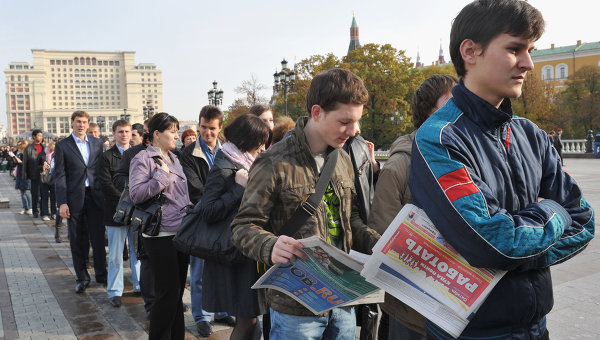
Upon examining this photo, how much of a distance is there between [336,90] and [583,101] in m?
52.4

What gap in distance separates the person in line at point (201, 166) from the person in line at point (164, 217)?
21 centimetres

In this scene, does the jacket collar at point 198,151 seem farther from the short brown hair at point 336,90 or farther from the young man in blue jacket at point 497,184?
the young man in blue jacket at point 497,184

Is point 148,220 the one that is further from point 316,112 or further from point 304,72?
point 304,72

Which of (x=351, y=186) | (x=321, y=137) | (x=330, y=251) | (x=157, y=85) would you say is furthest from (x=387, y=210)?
(x=157, y=85)

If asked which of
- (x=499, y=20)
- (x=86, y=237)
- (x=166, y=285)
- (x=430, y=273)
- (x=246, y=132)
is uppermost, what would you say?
(x=499, y=20)

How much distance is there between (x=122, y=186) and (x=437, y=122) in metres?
3.95

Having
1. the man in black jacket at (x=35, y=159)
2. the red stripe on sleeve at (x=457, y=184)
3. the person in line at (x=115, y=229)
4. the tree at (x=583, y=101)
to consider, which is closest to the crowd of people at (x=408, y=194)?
the red stripe on sleeve at (x=457, y=184)

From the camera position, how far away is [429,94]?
2.67m

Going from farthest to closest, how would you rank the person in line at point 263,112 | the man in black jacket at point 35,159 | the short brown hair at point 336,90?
1. the man in black jacket at point 35,159
2. the person in line at point 263,112
3. the short brown hair at point 336,90

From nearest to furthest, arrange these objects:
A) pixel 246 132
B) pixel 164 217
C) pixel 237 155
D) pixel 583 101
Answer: pixel 237 155
pixel 246 132
pixel 164 217
pixel 583 101

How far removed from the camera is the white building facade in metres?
150

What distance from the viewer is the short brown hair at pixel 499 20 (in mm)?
1451

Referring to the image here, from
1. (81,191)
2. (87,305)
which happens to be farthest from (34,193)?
(87,305)

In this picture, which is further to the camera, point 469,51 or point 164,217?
point 164,217
